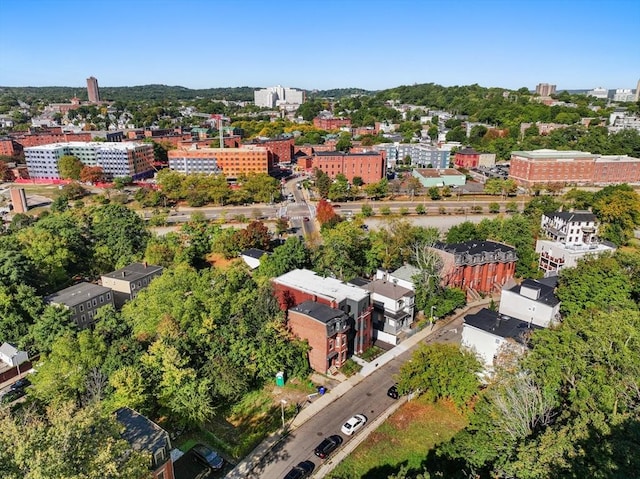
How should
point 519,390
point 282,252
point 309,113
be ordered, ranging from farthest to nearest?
point 309,113 < point 282,252 < point 519,390

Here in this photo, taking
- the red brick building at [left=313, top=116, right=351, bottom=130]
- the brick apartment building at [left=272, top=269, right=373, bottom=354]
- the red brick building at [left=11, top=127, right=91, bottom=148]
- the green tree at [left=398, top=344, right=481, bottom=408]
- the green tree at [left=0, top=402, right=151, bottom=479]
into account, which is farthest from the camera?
the red brick building at [left=313, top=116, right=351, bottom=130]

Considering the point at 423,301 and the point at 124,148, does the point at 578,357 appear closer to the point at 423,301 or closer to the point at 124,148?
the point at 423,301

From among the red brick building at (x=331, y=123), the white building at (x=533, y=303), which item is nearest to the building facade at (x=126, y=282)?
the white building at (x=533, y=303)

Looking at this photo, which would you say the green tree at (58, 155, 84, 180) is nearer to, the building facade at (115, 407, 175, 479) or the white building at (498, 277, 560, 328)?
the building facade at (115, 407, 175, 479)

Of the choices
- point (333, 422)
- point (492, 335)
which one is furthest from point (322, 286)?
point (492, 335)

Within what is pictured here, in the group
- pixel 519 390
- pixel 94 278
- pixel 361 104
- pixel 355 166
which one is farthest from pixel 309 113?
pixel 519 390

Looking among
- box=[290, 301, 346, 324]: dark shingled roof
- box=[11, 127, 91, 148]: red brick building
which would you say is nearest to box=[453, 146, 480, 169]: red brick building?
box=[290, 301, 346, 324]: dark shingled roof

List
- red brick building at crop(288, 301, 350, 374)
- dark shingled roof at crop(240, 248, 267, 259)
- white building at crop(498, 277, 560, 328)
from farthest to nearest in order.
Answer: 1. dark shingled roof at crop(240, 248, 267, 259)
2. white building at crop(498, 277, 560, 328)
3. red brick building at crop(288, 301, 350, 374)

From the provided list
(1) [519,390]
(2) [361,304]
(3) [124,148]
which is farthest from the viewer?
(3) [124,148]
